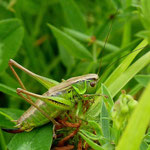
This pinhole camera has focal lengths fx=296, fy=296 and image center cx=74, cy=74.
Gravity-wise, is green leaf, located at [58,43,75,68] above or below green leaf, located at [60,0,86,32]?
below

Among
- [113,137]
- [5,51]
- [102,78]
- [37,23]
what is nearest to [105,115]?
[113,137]

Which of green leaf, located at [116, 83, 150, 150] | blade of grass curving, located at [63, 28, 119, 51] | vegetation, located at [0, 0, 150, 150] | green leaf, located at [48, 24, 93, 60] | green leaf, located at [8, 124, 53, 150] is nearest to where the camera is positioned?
green leaf, located at [116, 83, 150, 150]

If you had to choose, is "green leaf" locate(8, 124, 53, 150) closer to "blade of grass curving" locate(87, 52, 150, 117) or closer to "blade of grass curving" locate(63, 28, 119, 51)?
"blade of grass curving" locate(87, 52, 150, 117)

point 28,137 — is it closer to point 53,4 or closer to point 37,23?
point 37,23

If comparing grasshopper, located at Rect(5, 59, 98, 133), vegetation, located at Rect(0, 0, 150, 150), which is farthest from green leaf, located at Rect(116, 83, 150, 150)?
grasshopper, located at Rect(5, 59, 98, 133)

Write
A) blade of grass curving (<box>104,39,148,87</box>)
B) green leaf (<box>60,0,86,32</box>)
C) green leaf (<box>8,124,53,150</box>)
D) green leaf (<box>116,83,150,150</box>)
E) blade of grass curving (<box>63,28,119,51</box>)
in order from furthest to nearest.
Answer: green leaf (<box>60,0,86,32</box>) < blade of grass curving (<box>63,28,119,51</box>) < blade of grass curving (<box>104,39,148,87</box>) < green leaf (<box>8,124,53,150</box>) < green leaf (<box>116,83,150,150</box>)

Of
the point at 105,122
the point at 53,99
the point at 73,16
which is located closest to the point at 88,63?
the point at 73,16

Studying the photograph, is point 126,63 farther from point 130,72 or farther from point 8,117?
point 8,117

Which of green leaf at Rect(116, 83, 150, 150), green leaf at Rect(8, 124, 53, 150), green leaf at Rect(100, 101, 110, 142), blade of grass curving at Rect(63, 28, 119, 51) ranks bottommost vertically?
green leaf at Rect(8, 124, 53, 150)
